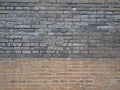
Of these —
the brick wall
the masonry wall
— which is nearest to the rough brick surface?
the masonry wall

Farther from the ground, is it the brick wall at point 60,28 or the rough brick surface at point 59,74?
the brick wall at point 60,28

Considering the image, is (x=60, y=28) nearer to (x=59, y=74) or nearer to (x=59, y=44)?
(x=59, y=44)

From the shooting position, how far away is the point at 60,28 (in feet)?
16.1

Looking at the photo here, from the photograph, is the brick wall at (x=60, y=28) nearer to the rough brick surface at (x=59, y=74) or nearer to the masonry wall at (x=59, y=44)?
the masonry wall at (x=59, y=44)

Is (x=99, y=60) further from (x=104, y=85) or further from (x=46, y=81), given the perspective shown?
(x=46, y=81)

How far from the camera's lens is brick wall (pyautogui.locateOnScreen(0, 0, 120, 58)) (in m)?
4.80

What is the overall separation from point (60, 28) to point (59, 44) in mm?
383

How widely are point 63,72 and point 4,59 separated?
137 centimetres

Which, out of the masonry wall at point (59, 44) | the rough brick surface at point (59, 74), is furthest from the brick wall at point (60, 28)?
A: the rough brick surface at point (59, 74)

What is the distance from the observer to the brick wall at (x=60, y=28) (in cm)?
480

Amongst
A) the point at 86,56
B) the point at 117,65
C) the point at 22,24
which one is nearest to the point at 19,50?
the point at 22,24

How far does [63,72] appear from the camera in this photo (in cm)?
470

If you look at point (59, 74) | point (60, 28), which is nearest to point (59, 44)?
point (60, 28)

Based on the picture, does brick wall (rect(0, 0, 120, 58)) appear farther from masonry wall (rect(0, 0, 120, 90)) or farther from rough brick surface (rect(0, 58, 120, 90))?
rough brick surface (rect(0, 58, 120, 90))
